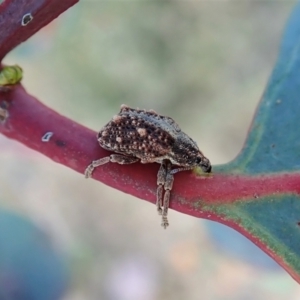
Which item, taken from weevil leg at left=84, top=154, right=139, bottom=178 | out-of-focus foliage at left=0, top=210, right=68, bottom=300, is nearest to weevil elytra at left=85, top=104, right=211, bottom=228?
weevil leg at left=84, top=154, right=139, bottom=178

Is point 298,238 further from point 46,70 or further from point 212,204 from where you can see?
point 46,70

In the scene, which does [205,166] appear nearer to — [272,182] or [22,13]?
[272,182]

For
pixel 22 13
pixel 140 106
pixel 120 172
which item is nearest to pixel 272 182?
pixel 120 172

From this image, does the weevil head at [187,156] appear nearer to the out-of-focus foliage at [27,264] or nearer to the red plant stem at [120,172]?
the red plant stem at [120,172]

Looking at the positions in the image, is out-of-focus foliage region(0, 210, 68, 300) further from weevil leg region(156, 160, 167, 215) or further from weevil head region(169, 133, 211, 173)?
weevil leg region(156, 160, 167, 215)

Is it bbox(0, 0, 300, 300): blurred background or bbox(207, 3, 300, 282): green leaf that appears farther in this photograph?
bbox(0, 0, 300, 300): blurred background

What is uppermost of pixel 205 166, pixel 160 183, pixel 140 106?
pixel 140 106

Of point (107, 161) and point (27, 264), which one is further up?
point (27, 264)
